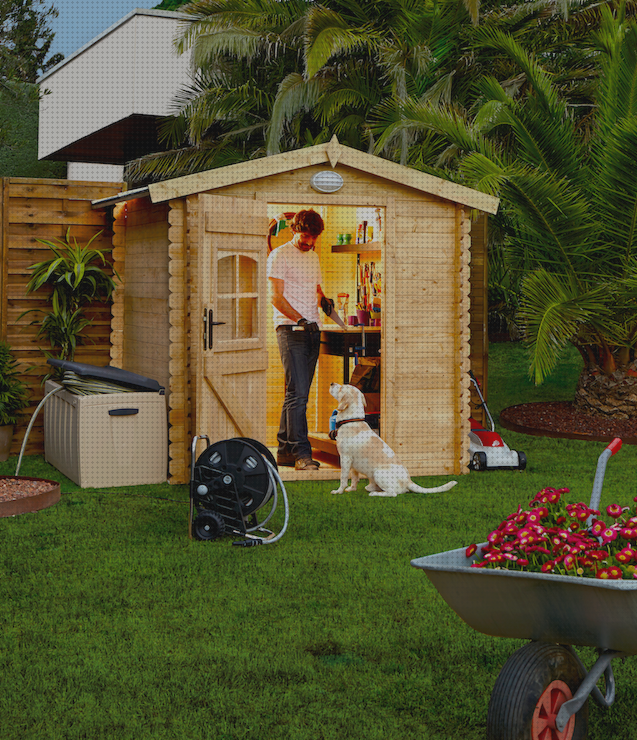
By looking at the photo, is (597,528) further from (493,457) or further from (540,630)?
(493,457)

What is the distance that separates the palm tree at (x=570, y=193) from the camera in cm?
1007

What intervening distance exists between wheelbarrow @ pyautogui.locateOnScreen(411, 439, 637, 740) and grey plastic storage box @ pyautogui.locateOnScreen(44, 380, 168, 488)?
199 inches

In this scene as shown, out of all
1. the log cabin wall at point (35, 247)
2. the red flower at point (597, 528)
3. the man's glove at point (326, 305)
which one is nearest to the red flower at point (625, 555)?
Result: the red flower at point (597, 528)

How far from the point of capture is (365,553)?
6.01 metres

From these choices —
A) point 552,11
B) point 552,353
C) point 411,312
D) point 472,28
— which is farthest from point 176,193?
point 552,11

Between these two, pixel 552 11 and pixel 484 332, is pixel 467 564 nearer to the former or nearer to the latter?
pixel 484 332

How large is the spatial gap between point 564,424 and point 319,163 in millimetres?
4952

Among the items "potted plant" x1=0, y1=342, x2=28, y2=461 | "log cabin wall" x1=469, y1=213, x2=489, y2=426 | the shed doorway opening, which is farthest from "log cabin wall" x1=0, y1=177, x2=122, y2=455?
"log cabin wall" x1=469, y1=213, x2=489, y2=426

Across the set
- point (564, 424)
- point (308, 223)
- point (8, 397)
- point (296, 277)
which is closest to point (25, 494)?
point (8, 397)

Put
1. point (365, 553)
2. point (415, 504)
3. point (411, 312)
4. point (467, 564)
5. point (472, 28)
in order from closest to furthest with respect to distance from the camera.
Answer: point (467, 564), point (365, 553), point (415, 504), point (411, 312), point (472, 28)

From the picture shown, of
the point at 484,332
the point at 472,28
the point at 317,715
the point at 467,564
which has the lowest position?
the point at 317,715

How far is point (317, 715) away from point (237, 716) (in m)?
0.29

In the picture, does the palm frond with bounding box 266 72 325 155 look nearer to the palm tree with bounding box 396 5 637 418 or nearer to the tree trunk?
the palm tree with bounding box 396 5 637 418

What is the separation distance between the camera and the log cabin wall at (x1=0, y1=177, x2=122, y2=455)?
9289mm
